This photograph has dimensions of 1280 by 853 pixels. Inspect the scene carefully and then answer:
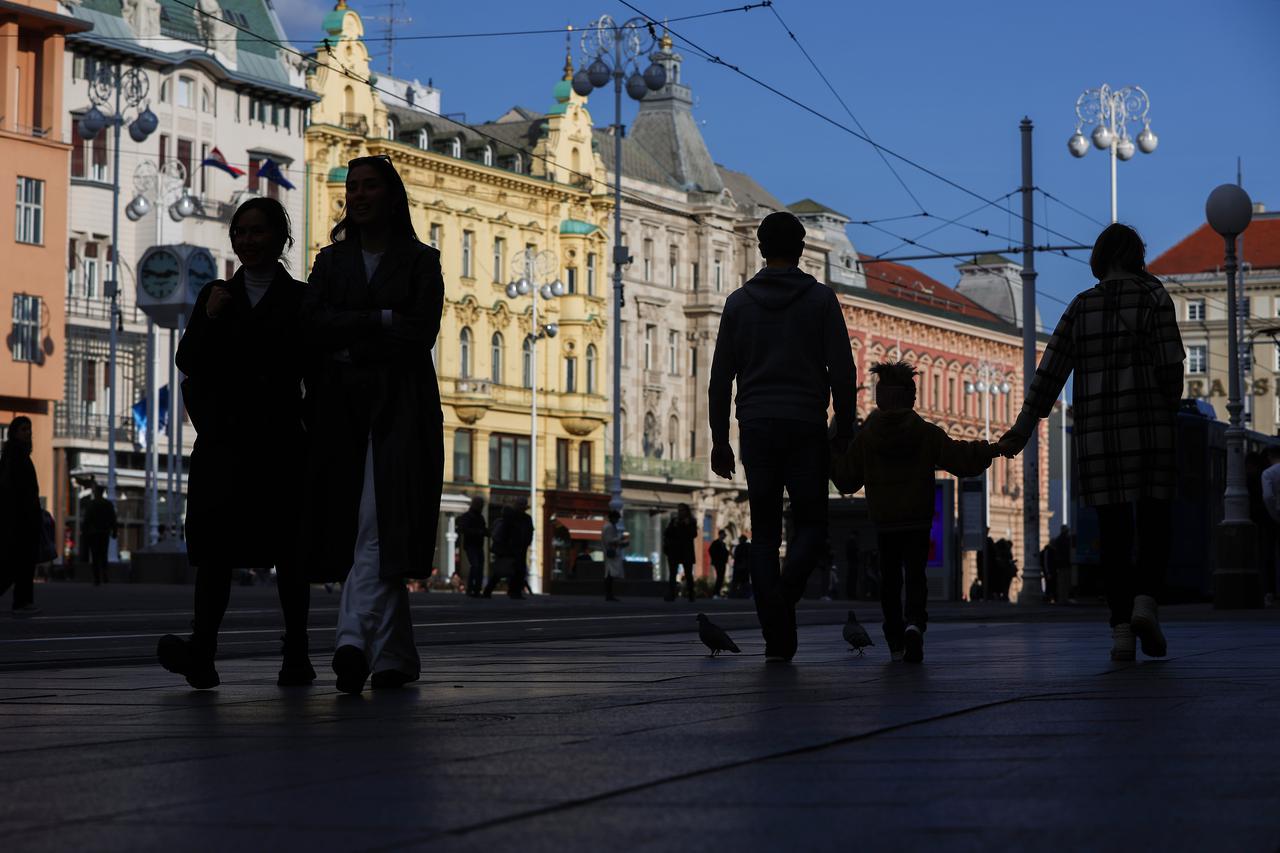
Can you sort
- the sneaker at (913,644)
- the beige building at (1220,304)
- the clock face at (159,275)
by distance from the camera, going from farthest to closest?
the beige building at (1220,304)
the clock face at (159,275)
the sneaker at (913,644)

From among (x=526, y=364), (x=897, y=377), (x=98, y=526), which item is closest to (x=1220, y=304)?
(x=526, y=364)

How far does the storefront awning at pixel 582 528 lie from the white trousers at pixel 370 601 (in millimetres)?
71879

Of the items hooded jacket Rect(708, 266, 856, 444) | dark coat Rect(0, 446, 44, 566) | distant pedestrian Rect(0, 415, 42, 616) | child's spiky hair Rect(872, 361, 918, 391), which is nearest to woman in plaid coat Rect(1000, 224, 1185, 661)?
hooded jacket Rect(708, 266, 856, 444)

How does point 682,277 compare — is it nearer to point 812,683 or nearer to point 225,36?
point 225,36

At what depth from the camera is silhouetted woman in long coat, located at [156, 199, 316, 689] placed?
28.1 feet

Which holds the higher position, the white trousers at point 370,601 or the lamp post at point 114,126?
the lamp post at point 114,126

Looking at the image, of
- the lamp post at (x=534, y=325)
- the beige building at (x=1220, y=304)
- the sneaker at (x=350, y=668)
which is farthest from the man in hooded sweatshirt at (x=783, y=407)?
the beige building at (x=1220, y=304)

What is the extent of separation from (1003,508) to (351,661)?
10532cm

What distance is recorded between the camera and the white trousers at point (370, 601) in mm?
8172

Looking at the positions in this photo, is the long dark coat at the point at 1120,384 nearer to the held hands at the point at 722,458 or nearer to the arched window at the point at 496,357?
the held hands at the point at 722,458

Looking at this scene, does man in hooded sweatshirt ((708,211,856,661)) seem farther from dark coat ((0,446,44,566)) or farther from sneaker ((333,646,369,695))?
dark coat ((0,446,44,566))

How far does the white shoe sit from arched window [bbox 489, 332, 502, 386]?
69852 millimetres

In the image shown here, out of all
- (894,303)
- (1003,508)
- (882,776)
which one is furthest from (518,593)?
(1003,508)

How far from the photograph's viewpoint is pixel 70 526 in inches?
2488
